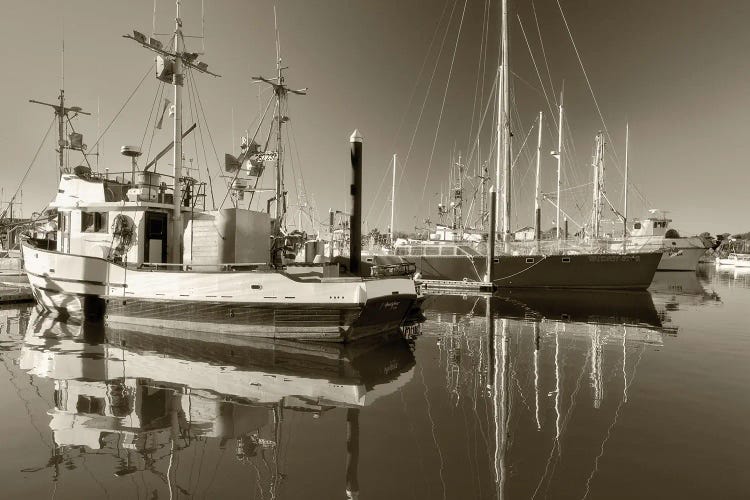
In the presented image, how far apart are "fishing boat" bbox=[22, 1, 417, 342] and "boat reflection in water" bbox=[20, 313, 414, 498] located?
85cm

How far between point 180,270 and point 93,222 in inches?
190

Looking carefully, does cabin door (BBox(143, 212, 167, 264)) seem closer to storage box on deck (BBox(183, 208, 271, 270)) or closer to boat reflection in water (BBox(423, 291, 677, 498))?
storage box on deck (BBox(183, 208, 271, 270))

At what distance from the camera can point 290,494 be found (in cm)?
540

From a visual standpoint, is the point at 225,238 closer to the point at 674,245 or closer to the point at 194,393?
the point at 194,393

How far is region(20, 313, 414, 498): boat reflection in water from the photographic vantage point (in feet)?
20.9

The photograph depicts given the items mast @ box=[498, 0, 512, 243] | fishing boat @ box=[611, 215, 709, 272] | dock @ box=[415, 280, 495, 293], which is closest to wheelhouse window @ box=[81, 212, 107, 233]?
dock @ box=[415, 280, 495, 293]

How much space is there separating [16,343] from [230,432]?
429 inches

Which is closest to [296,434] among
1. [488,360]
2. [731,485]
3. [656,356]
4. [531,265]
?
[731,485]

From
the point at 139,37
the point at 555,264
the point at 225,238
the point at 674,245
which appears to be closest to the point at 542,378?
the point at 225,238

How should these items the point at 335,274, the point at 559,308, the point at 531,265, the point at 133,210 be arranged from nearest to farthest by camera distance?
1. the point at 335,274
2. the point at 133,210
3. the point at 559,308
4. the point at 531,265

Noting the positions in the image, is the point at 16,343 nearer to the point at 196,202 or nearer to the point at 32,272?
the point at 32,272

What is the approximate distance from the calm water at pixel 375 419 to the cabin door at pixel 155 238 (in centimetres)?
383

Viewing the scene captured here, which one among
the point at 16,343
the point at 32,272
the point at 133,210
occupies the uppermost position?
the point at 133,210

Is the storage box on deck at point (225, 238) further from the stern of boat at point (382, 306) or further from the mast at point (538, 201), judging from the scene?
the mast at point (538, 201)
